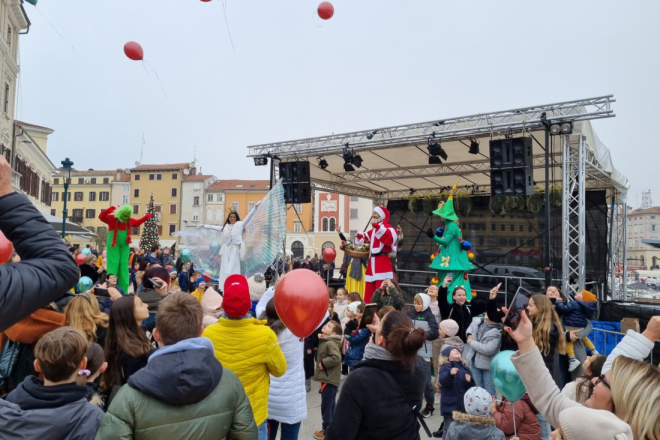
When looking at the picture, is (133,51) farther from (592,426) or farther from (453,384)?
(592,426)

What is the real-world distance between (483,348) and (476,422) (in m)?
1.84

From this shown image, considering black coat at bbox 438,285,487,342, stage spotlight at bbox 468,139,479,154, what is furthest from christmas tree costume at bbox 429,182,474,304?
black coat at bbox 438,285,487,342

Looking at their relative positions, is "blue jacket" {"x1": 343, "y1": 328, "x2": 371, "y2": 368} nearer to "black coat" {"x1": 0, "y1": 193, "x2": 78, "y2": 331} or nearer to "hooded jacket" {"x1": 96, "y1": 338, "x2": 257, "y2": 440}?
"hooded jacket" {"x1": 96, "y1": 338, "x2": 257, "y2": 440}

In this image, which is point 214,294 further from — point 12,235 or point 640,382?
point 640,382

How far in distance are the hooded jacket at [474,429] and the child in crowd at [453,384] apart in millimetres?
974

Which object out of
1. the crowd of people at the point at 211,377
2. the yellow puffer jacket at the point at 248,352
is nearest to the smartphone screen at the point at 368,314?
the crowd of people at the point at 211,377

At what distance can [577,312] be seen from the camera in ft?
17.3

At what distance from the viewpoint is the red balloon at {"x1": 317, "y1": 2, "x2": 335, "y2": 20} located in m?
6.15

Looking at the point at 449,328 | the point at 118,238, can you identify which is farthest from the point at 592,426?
the point at 118,238

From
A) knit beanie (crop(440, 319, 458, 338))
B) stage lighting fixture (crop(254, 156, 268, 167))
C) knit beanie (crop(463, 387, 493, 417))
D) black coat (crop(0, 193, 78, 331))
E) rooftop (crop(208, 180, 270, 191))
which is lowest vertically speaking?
knit beanie (crop(463, 387, 493, 417))

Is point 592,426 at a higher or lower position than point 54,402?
higher

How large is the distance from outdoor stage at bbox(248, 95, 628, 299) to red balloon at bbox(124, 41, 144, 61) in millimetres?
5961

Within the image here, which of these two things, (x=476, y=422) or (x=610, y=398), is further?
(x=476, y=422)

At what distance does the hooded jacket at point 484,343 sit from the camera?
4.80m
